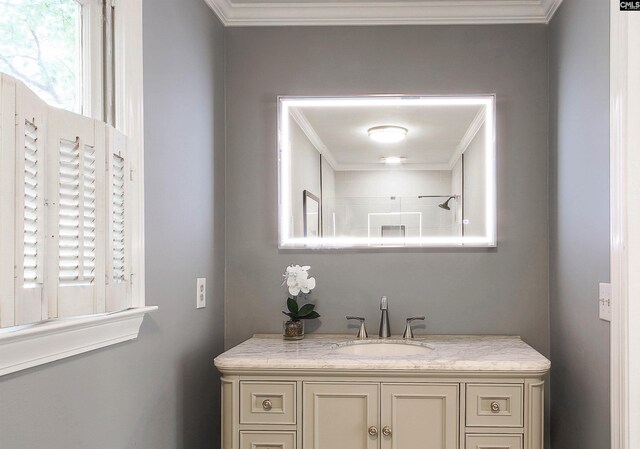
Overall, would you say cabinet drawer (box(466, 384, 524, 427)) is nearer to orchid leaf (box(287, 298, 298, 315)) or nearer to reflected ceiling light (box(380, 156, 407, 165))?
orchid leaf (box(287, 298, 298, 315))

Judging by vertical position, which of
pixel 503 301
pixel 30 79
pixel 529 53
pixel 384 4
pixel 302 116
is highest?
pixel 384 4

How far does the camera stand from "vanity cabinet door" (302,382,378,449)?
187 cm

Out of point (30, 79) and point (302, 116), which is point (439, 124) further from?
point (30, 79)

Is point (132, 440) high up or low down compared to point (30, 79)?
down

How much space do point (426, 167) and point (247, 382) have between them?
1247 mm

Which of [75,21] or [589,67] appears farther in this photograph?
[589,67]

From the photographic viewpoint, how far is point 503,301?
2.41 meters

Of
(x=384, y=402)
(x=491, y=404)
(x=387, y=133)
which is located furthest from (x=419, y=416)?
(x=387, y=133)

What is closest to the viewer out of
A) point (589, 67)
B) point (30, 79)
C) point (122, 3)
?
point (30, 79)

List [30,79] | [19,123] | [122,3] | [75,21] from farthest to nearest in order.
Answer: [122,3] → [75,21] → [30,79] → [19,123]

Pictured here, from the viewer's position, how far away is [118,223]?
1.41 meters

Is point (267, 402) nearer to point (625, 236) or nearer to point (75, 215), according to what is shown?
Answer: point (75, 215)

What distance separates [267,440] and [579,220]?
1.41 metres

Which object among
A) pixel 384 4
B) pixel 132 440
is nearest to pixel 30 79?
pixel 132 440
